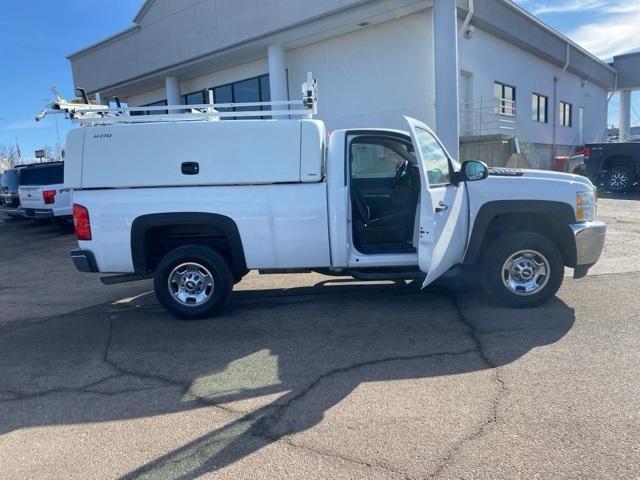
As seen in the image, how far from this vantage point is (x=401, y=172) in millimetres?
6016

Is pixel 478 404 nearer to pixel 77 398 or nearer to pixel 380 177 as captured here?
pixel 77 398

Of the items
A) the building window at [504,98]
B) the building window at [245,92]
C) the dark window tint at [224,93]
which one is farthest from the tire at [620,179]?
the dark window tint at [224,93]

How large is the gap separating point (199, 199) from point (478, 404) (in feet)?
Result: 11.0

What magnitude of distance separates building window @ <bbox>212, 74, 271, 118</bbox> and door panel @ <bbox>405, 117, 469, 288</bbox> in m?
14.1

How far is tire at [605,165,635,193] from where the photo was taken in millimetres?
16094

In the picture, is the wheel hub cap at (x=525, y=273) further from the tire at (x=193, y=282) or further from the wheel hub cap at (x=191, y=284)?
the wheel hub cap at (x=191, y=284)

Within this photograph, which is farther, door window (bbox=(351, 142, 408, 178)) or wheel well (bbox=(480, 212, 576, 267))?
door window (bbox=(351, 142, 408, 178))

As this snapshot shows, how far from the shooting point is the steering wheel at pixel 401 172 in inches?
233

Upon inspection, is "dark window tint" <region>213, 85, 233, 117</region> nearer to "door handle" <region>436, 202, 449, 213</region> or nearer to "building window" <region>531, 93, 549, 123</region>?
"building window" <region>531, 93, 549, 123</region>

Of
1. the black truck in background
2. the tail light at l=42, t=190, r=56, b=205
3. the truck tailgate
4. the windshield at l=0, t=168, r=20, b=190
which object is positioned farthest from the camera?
the windshield at l=0, t=168, r=20, b=190

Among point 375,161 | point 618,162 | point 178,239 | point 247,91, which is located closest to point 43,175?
point 247,91

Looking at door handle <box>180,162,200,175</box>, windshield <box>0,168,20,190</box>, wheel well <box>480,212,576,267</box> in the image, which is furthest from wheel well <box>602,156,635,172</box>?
windshield <box>0,168,20,190</box>

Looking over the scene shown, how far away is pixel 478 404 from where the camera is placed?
11.1 feet

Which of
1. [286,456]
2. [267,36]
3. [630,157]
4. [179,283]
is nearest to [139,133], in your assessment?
[179,283]
